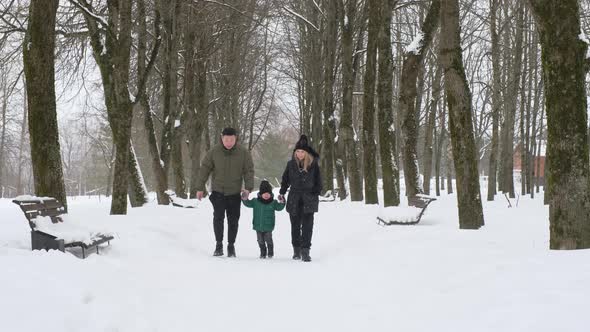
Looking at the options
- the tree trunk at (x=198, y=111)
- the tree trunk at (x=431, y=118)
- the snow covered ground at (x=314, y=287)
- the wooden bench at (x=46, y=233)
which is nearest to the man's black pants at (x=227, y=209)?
the snow covered ground at (x=314, y=287)

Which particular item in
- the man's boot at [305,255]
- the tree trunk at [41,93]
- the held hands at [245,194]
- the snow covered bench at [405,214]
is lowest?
the man's boot at [305,255]

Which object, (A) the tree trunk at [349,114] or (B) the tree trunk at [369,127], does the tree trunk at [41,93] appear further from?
(A) the tree trunk at [349,114]

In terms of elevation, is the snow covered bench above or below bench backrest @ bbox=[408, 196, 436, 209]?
below

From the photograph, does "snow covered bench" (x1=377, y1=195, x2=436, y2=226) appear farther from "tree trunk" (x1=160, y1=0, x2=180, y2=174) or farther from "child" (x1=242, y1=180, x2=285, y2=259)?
"tree trunk" (x1=160, y1=0, x2=180, y2=174)

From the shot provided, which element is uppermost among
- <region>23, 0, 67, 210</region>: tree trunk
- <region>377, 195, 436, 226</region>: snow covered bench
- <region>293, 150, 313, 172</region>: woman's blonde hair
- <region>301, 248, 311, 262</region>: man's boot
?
<region>23, 0, 67, 210</region>: tree trunk

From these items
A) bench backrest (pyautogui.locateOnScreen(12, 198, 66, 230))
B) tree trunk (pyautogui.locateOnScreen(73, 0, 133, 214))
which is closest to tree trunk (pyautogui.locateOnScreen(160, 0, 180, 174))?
tree trunk (pyautogui.locateOnScreen(73, 0, 133, 214))

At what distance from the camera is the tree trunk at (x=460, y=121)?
28.6 feet

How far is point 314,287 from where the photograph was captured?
5.90 metres

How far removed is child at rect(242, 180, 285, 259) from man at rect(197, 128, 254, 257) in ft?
0.81

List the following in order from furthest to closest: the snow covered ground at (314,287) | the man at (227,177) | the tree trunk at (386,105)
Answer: the tree trunk at (386,105) < the man at (227,177) < the snow covered ground at (314,287)

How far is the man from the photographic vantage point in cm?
823

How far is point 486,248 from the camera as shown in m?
6.46

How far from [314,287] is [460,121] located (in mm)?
4243

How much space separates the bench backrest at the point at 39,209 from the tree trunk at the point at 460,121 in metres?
5.93
